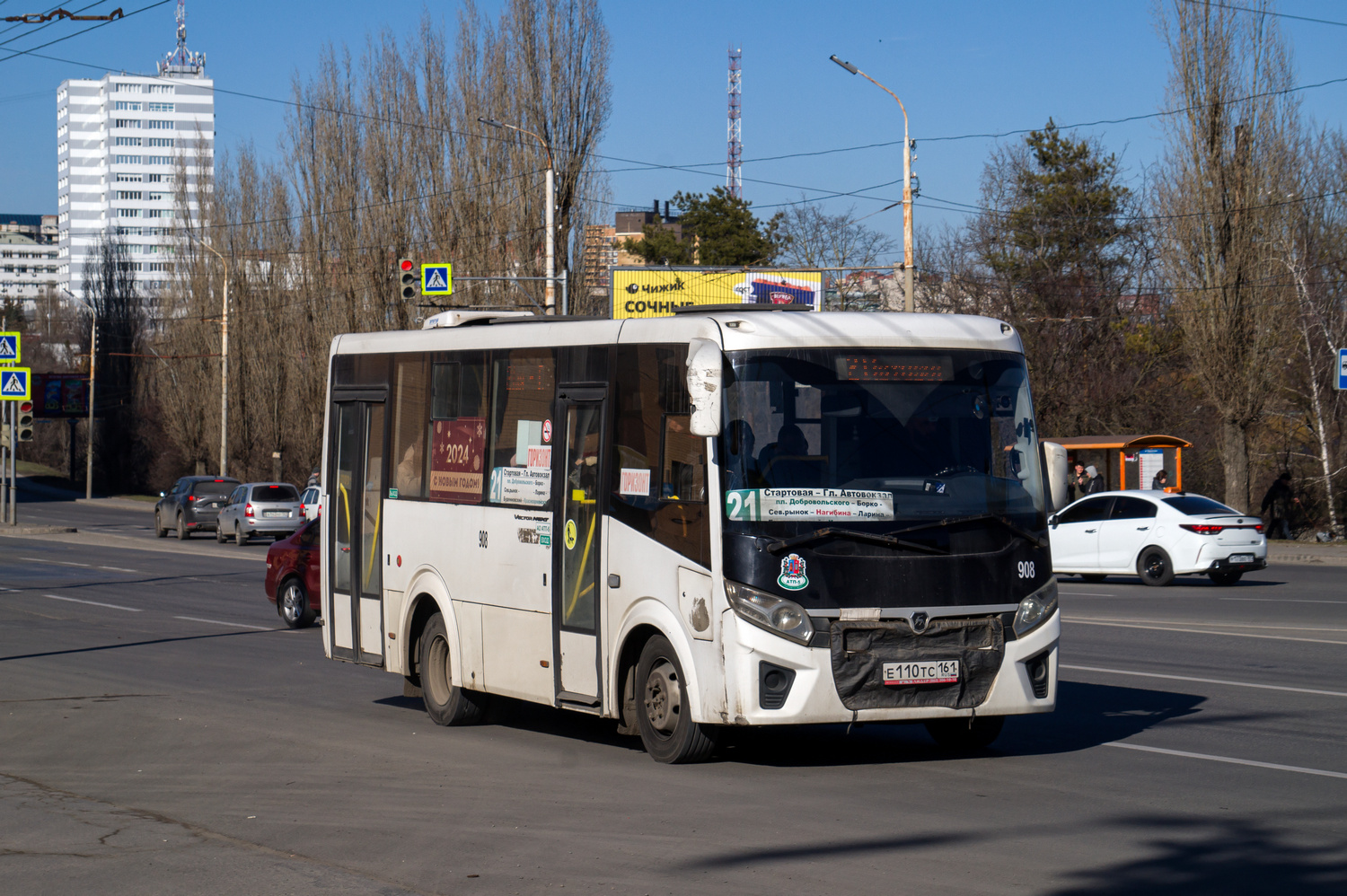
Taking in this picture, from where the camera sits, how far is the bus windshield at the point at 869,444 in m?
8.45

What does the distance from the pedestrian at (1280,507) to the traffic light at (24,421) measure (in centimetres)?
3336

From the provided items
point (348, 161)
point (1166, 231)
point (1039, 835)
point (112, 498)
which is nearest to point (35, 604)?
point (1039, 835)

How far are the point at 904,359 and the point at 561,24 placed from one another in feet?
133

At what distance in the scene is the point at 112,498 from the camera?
252 feet

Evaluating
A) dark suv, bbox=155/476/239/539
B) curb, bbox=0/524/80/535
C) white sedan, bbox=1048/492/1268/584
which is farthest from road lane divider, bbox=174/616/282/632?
curb, bbox=0/524/80/535

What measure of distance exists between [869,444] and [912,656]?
1263mm

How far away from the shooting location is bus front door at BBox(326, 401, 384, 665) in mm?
11750

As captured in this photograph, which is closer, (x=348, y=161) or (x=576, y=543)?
(x=576, y=543)

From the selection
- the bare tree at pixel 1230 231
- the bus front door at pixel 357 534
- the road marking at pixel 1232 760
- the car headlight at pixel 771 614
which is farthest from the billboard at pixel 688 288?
the car headlight at pixel 771 614

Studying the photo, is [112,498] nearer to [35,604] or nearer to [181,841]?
[35,604]

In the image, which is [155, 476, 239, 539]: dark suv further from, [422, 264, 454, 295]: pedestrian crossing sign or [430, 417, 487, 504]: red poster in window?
[430, 417, 487, 504]: red poster in window

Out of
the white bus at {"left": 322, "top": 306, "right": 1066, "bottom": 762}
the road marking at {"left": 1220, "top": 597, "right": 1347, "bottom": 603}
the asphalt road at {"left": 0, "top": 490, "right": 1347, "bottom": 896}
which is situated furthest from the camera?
the road marking at {"left": 1220, "top": 597, "right": 1347, "bottom": 603}

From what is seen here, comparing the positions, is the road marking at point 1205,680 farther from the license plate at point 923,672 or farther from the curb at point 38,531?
the curb at point 38,531

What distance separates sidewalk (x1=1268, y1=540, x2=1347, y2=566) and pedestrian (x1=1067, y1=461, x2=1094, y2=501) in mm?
3995
